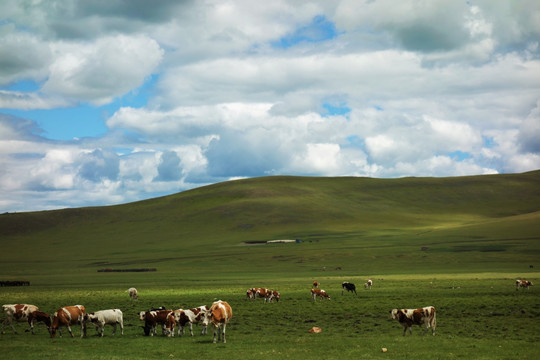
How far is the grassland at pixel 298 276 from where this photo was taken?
2559 centimetres

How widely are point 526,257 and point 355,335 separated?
3177 inches

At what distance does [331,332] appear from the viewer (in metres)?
29.8

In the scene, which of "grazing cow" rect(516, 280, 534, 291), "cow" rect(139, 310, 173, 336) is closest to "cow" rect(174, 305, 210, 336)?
"cow" rect(139, 310, 173, 336)

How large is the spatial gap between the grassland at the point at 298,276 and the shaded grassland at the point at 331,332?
100 millimetres

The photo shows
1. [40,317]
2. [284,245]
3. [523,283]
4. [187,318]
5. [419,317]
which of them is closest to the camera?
[419,317]

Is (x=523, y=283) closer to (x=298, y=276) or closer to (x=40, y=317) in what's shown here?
(x=298, y=276)

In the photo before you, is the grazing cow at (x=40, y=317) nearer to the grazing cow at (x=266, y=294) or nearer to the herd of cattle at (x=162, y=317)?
the herd of cattle at (x=162, y=317)

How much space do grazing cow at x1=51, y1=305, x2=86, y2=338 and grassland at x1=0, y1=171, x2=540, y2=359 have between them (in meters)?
0.90

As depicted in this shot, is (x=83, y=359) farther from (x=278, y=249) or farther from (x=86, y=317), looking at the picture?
(x=278, y=249)

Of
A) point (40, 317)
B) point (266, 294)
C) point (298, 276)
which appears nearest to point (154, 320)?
point (40, 317)

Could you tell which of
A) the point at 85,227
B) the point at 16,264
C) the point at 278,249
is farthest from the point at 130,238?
the point at 278,249

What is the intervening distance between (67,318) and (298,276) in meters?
55.1

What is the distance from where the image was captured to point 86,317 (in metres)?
28.9

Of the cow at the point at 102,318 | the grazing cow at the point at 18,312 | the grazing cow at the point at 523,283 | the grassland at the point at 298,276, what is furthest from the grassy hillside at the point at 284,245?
the cow at the point at 102,318
